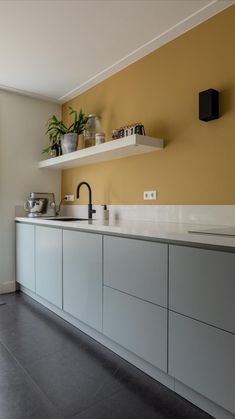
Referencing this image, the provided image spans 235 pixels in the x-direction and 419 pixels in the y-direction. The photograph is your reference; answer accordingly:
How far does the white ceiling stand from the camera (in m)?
1.91

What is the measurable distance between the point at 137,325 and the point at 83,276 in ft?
2.06

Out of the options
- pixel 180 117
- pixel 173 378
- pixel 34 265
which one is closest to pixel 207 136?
pixel 180 117

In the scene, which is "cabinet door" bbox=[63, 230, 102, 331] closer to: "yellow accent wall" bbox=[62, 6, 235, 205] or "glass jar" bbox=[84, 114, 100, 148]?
"yellow accent wall" bbox=[62, 6, 235, 205]

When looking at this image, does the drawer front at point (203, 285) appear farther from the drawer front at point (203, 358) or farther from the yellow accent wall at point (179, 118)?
the yellow accent wall at point (179, 118)

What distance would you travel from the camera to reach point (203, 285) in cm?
133

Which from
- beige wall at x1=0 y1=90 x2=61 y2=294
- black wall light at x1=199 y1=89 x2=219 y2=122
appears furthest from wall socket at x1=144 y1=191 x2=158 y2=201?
beige wall at x1=0 y1=90 x2=61 y2=294

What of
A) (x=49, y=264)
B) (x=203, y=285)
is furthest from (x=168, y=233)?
(x=49, y=264)

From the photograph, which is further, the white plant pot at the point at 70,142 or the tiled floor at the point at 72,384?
the white plant pot at the point at 70,142

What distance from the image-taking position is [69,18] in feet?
6.65

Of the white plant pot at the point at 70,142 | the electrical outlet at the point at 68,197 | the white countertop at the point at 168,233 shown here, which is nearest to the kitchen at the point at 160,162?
the white countertop at the point at 168,233

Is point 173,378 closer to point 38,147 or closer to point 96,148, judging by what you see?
point 96,148

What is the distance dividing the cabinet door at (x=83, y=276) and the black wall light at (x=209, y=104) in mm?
1079

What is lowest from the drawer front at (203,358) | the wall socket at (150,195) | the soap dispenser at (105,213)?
the drawer front at (203,358)

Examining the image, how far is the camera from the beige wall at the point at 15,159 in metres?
3.29
